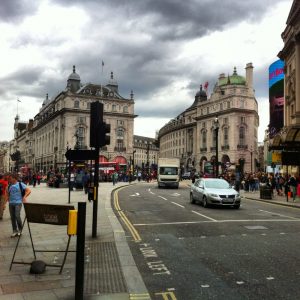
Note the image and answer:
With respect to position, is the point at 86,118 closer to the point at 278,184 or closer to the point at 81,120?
the point at 81,120

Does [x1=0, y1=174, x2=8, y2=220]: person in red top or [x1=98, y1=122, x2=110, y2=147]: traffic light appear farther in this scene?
[x1=0, y1=174, x2=8, y2=220]: person in red top

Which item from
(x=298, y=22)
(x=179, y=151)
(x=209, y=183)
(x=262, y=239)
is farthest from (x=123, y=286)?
(x=179, y=151)

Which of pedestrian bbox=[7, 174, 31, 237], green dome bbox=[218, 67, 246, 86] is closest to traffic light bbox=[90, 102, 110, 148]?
pedestrian bbox=[7, 174, 31, 237]

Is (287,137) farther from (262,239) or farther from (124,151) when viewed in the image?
(124,151)

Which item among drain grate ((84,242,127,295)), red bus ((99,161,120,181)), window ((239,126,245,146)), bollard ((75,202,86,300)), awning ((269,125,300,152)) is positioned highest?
window ((239,126,245,146))

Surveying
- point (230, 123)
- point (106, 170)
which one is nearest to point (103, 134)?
point (106, 170)

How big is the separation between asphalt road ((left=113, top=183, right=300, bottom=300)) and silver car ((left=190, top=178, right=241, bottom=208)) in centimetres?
492

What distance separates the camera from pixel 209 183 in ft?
74.1

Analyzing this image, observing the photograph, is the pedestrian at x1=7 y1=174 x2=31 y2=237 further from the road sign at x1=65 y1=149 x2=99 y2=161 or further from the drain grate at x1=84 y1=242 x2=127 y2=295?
the road sign at x1=65 y1=149 x2=99 y2=161

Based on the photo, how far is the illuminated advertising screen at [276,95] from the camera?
5691 cm

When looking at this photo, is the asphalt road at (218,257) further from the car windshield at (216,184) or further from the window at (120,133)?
the window at (120,133)

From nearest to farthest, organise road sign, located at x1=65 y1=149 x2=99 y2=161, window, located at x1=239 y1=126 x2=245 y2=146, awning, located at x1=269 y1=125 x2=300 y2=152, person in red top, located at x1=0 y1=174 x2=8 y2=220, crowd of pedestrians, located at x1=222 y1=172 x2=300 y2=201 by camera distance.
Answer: person in red top, located at x1=0 y1=174 x2=8 y2=220
road sign, located at x1=65 y1=149 x2=99 y2=161
awning, located at x1=269 y1=125 x2=300 y2=152
crowd of pedestrians, located at x1=222 y1=172 x2=300 y2=201
window, located at x1=239 y1=126 x2=245 y2=146

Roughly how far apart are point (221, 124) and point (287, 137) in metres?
90.7

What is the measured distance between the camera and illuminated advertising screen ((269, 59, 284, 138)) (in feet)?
187
